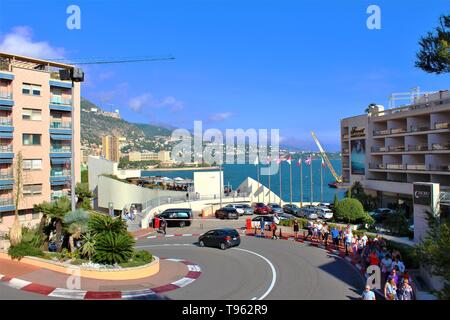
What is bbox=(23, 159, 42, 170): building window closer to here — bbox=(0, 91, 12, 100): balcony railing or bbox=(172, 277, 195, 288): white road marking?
bbox=(0, 91, 12, 100): balcony railing

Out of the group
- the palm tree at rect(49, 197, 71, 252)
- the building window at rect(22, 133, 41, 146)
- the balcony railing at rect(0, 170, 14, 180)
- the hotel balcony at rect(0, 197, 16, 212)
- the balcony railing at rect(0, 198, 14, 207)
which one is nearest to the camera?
the palm tree at rect(49, 197, 71, 252)

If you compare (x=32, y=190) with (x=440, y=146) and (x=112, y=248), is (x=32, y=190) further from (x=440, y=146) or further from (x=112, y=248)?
(x=440, y=146)

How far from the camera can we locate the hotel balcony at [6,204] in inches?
1710

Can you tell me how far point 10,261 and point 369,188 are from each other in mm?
52595

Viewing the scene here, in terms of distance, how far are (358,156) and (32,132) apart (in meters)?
47.3

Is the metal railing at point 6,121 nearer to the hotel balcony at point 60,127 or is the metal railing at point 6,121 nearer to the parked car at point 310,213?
the hotel balcony at point 60,127

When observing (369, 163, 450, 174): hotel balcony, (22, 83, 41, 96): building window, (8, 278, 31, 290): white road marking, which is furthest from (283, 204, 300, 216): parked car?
(8, 278, 31, 290): white road marking

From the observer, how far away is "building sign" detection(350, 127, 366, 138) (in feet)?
213

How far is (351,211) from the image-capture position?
40125mm

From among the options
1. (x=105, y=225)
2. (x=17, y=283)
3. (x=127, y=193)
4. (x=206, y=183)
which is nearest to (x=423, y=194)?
(x=105, y=225)

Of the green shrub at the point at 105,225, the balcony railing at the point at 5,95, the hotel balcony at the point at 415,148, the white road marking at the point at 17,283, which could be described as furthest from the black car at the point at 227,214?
the white road marking at the point at 17,283

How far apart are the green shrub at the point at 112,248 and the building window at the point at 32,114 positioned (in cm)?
3154

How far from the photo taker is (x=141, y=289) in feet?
57.0

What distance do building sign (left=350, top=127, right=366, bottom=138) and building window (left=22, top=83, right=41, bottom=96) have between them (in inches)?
1836
